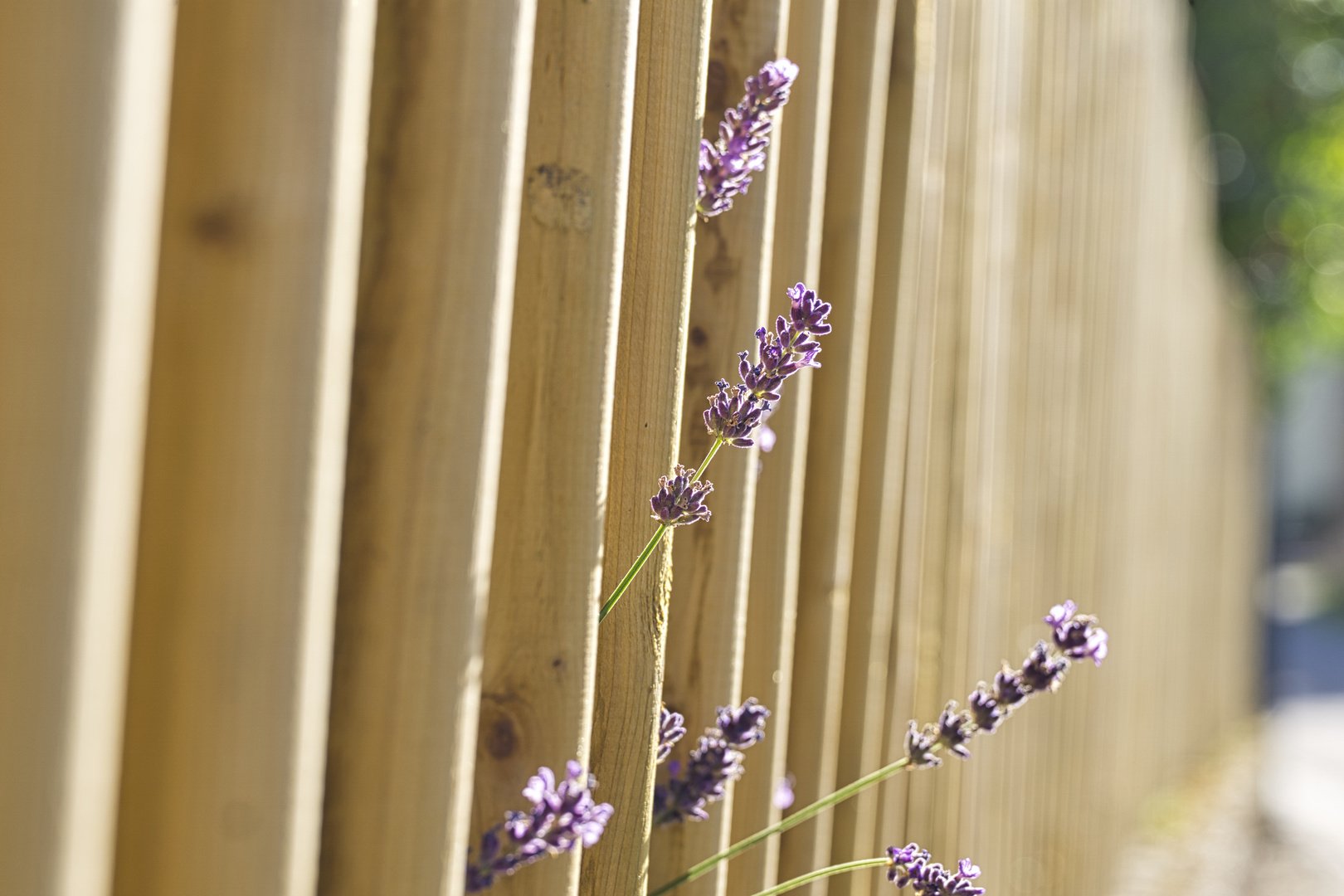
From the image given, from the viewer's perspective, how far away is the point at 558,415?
963 millimetres

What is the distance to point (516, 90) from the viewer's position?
835 mm

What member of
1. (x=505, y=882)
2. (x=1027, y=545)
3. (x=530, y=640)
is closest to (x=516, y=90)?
(x=530, y=640)

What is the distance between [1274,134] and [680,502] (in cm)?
807

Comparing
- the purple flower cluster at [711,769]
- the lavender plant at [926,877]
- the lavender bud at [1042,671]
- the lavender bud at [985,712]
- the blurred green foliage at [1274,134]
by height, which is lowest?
the lavender plant at [926,877]

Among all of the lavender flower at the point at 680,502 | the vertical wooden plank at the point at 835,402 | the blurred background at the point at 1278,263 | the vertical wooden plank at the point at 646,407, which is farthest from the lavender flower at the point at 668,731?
the blurred background at the point at 1278,263

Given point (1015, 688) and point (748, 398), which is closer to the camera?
point (748, 398)

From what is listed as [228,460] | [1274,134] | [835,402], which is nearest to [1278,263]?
[1274,134]

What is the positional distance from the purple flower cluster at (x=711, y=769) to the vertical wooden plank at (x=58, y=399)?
1.78 feet

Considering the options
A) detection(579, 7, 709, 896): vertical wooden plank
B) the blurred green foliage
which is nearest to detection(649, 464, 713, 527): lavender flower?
detection(579, 7, 709, 896): vertical wooden plank

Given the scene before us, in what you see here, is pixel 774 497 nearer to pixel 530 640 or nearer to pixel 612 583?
pixel 612 583

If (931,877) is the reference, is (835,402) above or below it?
above

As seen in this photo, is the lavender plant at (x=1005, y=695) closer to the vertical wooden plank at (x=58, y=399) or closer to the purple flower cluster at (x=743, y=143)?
the purple flower cluster at (x=743, y=143)

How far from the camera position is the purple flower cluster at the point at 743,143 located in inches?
39.6

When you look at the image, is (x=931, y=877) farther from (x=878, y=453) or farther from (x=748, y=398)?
(x=878, y=453)
